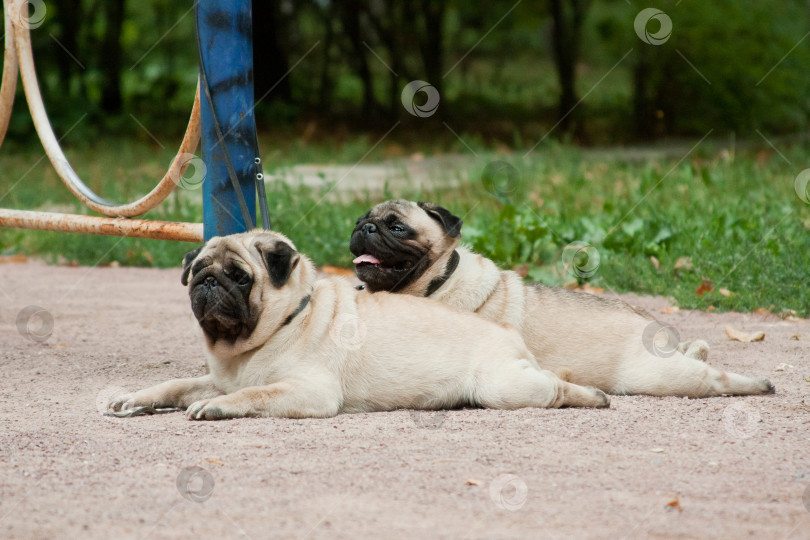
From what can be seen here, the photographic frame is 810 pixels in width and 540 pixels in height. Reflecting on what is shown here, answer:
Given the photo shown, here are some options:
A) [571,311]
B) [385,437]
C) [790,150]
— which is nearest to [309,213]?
[571,311]

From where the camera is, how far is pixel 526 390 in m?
4.17

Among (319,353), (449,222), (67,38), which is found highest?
(449,222)

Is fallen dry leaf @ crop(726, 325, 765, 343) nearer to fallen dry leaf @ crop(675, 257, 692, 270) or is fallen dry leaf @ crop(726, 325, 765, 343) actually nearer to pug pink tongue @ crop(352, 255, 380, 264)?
fallen dry leaf @ crop(675, 257, 692, 270)

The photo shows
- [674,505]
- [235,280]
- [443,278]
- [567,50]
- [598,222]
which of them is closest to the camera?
[674,505]

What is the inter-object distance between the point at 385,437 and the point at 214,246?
1.16 meters

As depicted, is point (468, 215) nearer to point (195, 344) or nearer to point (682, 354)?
point (195, 344)

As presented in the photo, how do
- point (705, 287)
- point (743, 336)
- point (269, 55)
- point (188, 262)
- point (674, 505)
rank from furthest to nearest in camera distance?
1. point (269, 55)
2. point (705, 287)
3. point (743, 336)
4. point (188, 262)
5. point (674, 505)

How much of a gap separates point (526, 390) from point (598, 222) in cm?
411

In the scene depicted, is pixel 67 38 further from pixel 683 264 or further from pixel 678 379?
pixel 678 379

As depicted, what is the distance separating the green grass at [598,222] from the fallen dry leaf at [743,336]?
71 centimetres

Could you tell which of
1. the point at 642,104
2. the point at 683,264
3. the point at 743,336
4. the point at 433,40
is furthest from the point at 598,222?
the point at 433,40

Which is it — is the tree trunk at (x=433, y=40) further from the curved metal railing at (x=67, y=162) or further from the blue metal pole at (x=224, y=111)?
the blue metal pole at (x=224, y=111)

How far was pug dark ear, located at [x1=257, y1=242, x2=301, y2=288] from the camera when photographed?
4133 mm

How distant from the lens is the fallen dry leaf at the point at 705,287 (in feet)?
A: 21.9
